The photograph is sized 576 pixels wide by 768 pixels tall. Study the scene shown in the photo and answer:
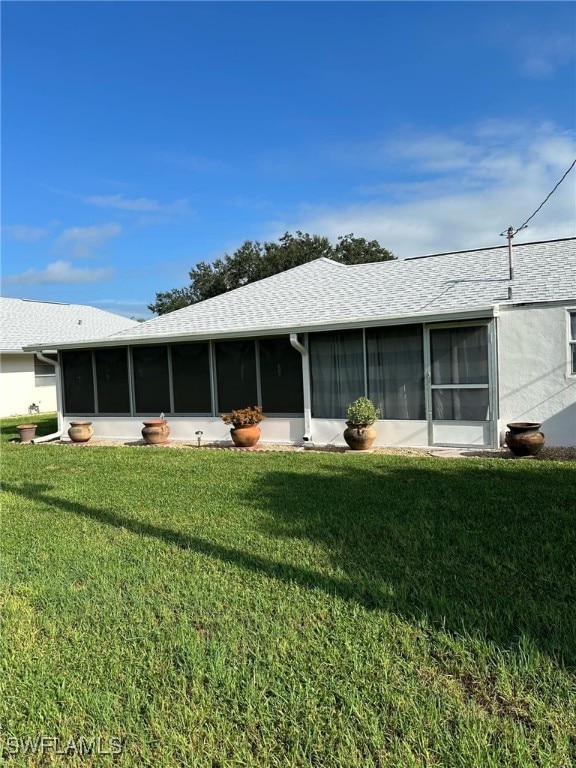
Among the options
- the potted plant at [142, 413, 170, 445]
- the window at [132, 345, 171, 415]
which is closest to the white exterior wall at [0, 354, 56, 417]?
the window at [132, 345, 171, 415]

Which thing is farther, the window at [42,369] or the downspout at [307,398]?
the window at [42,369]

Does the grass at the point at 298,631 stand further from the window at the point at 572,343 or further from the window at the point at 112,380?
the window at the point at 112,380

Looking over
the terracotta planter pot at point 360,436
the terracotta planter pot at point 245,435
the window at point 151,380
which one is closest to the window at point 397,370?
the terracotta planter pot at point 360,436

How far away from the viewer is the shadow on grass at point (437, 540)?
328 centimetres

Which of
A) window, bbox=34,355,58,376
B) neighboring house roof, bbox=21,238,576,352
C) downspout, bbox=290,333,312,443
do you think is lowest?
downspout, bbox=290,333,312,443

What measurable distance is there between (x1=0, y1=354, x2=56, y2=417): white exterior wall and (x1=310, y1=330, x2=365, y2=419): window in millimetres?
14280

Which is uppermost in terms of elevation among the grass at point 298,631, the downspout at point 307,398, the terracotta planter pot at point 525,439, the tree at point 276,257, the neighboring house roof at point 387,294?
the tree at point 276,257

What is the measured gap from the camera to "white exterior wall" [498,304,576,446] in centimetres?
929

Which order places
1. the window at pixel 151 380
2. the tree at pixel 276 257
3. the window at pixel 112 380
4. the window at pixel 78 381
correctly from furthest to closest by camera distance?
the tree at pixel 276 257, the window at pixel 78 381, the window at pixel 112 380, the window at pixel 151 380

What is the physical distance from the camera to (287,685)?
2.64m

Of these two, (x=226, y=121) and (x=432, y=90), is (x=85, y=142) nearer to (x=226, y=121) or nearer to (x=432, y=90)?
(x=226, y=121)

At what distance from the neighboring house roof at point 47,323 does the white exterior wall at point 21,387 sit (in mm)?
664

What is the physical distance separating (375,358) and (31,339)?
17.0 metres

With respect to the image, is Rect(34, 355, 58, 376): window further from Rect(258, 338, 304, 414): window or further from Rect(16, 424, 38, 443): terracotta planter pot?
Rect(258, 338, 304, 414): window
